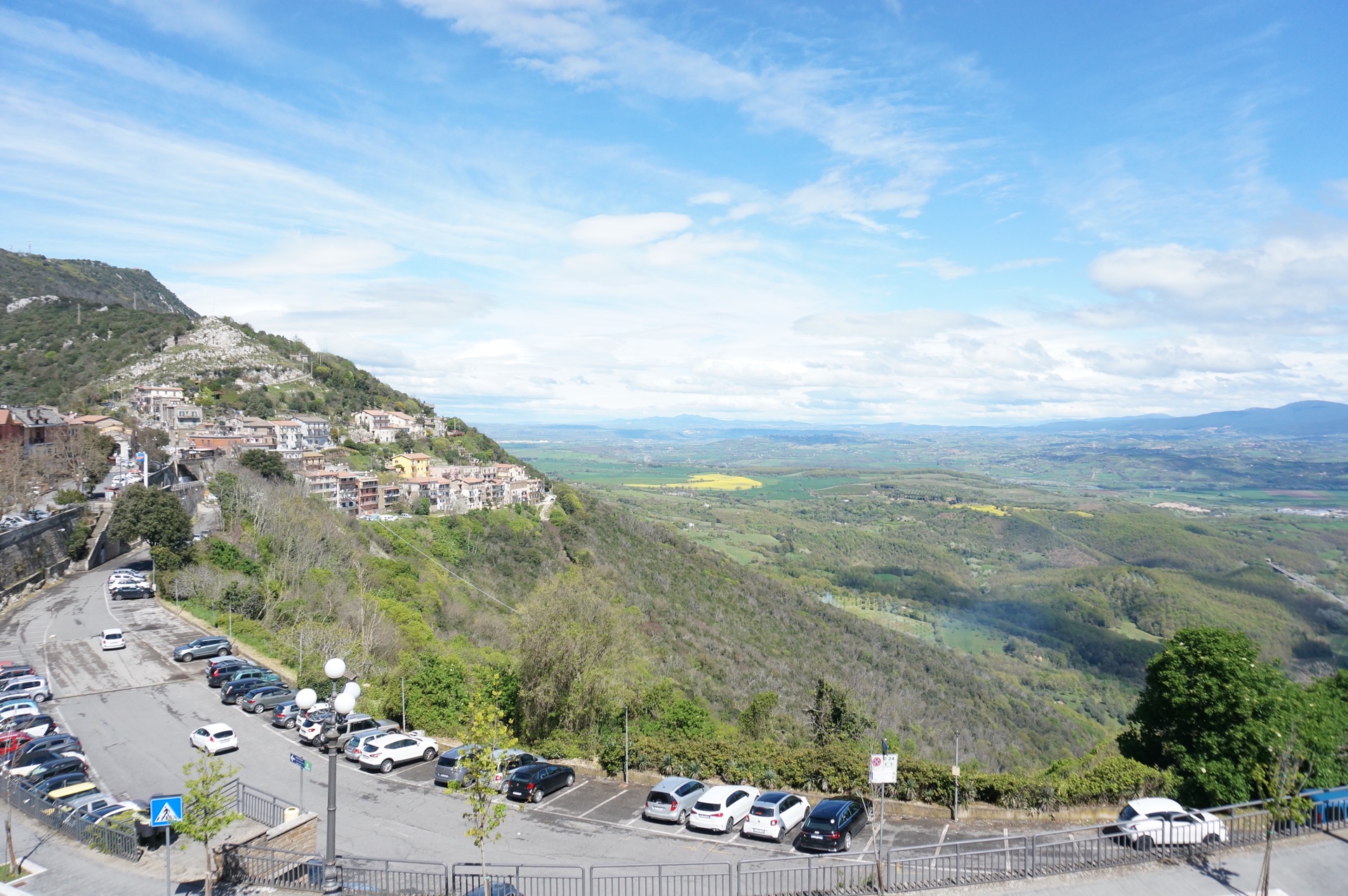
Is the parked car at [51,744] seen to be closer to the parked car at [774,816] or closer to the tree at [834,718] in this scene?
the parked car at [774,816]

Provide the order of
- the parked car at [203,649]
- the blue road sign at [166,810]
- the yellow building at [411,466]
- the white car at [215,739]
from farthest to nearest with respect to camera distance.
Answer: the yellow building at [411,466]
the parked car at [203,649]
the white car at [215,739]
the blue road sign at [166,810]

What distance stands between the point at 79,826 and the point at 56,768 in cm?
461

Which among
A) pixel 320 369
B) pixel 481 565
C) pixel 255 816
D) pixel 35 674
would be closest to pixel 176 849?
pixel 255 816

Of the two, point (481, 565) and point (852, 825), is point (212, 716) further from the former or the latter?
point (481, 565)

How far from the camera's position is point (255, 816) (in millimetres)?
15156

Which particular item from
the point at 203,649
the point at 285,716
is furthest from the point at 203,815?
the point at 203,649

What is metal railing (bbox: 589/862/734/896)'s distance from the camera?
11.8 m

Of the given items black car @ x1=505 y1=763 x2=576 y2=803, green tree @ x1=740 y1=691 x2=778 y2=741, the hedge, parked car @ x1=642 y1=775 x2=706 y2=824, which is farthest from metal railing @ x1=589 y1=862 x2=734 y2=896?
green tree @ x1=740 y1=691 x2=778 y2=741

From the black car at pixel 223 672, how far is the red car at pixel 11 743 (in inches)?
277

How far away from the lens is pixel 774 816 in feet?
48.0

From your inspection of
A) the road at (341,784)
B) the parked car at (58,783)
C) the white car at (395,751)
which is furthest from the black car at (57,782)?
the white car at (395,751)

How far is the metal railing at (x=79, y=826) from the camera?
13281mm

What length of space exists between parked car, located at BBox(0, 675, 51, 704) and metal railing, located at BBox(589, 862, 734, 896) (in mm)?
22198

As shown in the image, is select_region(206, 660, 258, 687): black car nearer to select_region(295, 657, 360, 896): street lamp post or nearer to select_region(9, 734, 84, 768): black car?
select_region(9, 734, 84, 768): black car
